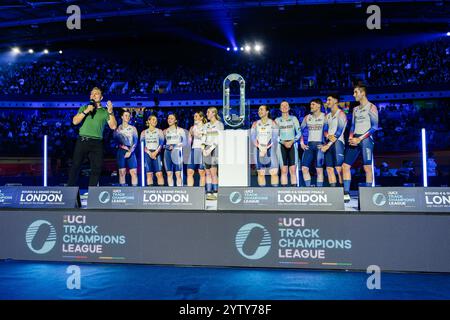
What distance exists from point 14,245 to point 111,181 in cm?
805

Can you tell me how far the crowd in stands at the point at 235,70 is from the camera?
741 inches

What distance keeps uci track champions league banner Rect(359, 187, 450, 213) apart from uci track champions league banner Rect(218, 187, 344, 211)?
285 millimetres

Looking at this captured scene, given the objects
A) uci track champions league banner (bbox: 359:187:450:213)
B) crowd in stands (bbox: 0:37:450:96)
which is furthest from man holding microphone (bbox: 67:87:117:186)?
crowd in stands (bbox: 0:37:450:96)

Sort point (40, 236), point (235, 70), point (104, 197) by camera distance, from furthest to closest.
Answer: point (235, 70) < point (104, 197) < point (40, 236)

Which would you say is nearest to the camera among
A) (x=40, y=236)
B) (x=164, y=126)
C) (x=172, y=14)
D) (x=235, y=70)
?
(x=40, y=236)

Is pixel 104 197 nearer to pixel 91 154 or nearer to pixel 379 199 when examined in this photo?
pixel 91 154

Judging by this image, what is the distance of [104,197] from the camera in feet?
13.6

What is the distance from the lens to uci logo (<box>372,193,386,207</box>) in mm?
3764

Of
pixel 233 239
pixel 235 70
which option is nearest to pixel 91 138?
pixel 233 239

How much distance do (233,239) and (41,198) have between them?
7.28ft

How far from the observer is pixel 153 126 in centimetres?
800
